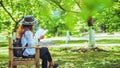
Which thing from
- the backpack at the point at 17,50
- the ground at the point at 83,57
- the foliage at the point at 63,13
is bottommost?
the ground at the point at 83,57

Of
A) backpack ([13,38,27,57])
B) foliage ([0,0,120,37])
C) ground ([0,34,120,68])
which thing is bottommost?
ground ([0,34,120,68])

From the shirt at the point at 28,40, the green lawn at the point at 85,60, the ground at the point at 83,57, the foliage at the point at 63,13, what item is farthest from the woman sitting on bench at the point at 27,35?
the green lawn at the point at 85,60

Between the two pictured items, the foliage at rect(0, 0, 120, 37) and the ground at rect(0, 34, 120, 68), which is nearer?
the foliage at rect(0, 0, 120, 37)

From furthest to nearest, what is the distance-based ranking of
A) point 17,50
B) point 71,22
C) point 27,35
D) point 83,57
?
1. point 83,57
2. point 27,35
3. point 17,50
4. point 71,22

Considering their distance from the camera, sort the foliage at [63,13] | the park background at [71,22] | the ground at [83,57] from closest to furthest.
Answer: the foliage at [63,13]
the park background at [71,22]
the ground at [83,57]

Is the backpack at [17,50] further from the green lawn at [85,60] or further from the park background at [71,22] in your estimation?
the green lawn at [85,60]

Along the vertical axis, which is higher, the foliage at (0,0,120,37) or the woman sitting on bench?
the foliage at (0,0,120,37)

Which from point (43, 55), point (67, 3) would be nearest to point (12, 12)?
point (43, 55)

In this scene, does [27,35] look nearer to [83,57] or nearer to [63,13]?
[63,13]

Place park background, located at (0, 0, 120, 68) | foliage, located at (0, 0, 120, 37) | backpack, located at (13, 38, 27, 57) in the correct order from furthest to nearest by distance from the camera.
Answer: backpack, located at (13, 38, 27, 57) → park background, located at (0, 0, 120, 68) → foliage, located at (0, 0, 120, 37)

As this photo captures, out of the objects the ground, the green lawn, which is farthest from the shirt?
the green lawn

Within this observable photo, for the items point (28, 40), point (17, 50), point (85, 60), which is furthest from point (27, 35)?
point (85, 60)

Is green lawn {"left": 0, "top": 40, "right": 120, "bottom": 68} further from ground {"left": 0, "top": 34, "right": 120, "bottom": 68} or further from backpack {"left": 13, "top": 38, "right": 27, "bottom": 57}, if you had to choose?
backpack {"left": 13, "top": 38, "right": 27, "bottom": 57}

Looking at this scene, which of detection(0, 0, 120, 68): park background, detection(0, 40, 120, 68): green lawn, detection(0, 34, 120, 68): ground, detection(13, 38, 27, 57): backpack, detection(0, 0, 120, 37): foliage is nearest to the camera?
detection(0, 0, 120, 37): foliage
